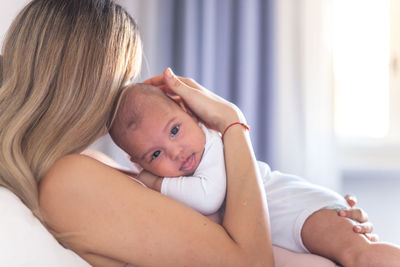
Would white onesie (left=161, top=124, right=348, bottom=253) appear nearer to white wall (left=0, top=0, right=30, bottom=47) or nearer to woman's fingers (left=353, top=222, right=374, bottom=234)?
woman's fingers (left=353, top=222, right=374, bottom=234)

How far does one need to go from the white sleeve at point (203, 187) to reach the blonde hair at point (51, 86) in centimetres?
26

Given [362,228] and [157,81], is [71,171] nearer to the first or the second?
[157,81]

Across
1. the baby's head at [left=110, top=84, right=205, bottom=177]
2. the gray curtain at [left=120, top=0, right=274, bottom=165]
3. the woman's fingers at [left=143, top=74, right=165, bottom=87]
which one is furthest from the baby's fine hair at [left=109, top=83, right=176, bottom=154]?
the gray curtain at [left=120, top=0, right=274, bottom=165]

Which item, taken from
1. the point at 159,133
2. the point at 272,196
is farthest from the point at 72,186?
the point at 272,196

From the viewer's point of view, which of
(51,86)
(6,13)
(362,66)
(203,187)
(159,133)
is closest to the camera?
(51,86)

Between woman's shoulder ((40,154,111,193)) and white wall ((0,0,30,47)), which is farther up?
white wall ((0,0,30,47))

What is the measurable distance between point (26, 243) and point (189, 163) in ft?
1.75

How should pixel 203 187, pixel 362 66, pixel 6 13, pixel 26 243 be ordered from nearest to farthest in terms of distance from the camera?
pixel 26 243
pixel 203 187
pixel 6 13
pixel 362 66

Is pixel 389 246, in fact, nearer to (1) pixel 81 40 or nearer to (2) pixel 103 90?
(2) pixel 103 90

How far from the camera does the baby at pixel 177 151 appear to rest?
54.0 inches

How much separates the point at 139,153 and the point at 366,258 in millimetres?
693

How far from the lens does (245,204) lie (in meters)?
1.20

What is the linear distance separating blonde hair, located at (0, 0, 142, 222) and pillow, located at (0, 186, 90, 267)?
0.05 meters

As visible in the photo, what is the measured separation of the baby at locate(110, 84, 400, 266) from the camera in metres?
1.37
